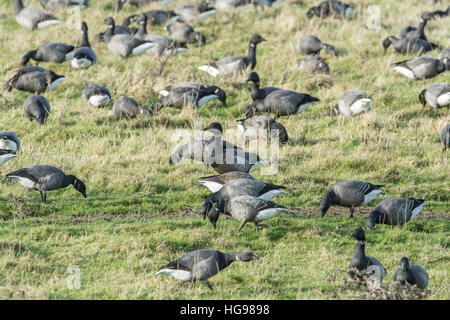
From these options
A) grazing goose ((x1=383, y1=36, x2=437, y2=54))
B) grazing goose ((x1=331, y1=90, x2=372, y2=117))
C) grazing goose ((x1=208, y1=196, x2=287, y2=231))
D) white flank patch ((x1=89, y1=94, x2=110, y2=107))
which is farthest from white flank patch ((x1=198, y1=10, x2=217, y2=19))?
grazing goose ((x1=208, y1=196, x2=287, y2=231))

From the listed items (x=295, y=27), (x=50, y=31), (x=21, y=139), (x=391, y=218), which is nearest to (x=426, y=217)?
(x=391, y=218)

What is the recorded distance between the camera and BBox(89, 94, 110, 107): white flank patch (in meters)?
17.0

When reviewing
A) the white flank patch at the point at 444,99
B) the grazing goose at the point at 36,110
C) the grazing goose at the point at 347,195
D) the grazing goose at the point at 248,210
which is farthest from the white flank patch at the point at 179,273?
the white flank patch at the point at 444,99

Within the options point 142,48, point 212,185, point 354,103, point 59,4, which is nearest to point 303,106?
point 354,103

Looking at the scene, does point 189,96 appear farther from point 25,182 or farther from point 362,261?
point 362,261

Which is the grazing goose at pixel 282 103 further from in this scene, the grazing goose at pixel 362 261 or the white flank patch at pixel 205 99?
the grazing goose at pixel 362 261

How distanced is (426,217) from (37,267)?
6.79 meters

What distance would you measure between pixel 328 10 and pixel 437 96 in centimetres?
852

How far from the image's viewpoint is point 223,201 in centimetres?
1118

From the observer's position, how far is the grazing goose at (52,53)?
19984 mm

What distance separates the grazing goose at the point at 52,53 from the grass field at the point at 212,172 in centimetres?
39

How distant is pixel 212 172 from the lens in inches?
546

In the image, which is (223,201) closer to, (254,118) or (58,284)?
(58,284)

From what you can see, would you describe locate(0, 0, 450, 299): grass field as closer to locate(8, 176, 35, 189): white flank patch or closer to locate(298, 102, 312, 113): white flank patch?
locate(8, 176, 35, 189): white flank patch
